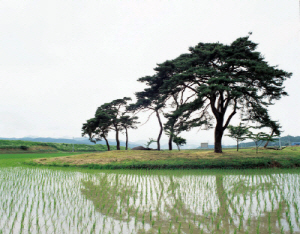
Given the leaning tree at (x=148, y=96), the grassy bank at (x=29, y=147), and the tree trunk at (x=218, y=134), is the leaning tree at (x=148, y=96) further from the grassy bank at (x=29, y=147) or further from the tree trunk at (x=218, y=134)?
the grassy bank at (x=29, y=147)

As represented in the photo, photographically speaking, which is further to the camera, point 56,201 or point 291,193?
point 291,193

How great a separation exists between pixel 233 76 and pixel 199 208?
12.9m

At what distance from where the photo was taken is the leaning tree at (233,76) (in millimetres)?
14125

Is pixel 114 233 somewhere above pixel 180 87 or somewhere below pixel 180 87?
below

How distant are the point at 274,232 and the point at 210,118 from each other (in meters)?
15.9

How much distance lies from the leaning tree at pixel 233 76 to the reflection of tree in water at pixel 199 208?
8.25 metres

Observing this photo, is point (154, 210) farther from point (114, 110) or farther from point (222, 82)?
point (114, 110)

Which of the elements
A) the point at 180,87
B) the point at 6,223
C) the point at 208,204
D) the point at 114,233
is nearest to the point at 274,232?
the point at 208,204

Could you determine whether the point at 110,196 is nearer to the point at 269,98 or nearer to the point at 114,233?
the point at 114,233

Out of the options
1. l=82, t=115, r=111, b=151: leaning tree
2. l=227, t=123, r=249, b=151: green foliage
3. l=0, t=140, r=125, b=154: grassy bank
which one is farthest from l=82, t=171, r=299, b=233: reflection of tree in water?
l=0, t=140, r=125, b=154: grassy bank

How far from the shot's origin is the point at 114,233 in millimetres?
3334

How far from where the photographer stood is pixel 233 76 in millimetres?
15305

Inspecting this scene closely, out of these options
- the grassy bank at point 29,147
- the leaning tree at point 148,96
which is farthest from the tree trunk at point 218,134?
the grassy bank at point 29,147

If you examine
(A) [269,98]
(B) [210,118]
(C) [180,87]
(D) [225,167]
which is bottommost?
(D) [225,167]
